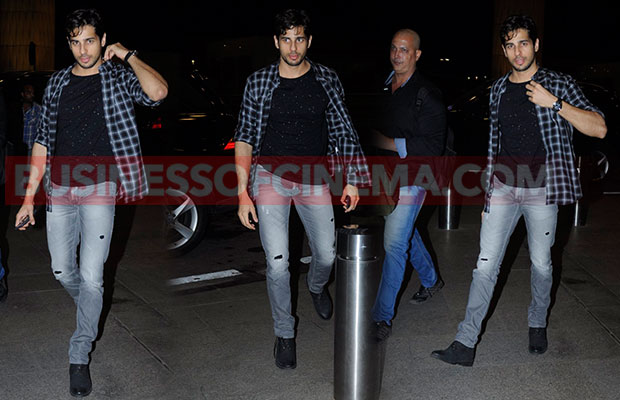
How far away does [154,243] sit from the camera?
7.54 m

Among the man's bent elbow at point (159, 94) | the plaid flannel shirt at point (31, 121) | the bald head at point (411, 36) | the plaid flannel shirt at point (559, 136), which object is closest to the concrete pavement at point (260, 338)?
the plaid flannel shirt at point (559, 136)

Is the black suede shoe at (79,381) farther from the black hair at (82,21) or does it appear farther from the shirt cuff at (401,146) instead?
the shirt cuff at (401,146)

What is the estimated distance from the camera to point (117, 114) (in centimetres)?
391

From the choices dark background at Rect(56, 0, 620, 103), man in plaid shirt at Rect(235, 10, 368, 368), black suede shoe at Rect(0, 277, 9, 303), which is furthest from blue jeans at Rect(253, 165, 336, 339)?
dark background at Rect(56, 0, 620, 103)

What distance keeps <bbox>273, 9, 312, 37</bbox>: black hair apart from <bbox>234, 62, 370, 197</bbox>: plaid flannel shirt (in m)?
0.23

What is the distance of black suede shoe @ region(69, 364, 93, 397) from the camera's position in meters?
3.85

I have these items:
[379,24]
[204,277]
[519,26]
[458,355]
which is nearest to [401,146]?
[519,26]

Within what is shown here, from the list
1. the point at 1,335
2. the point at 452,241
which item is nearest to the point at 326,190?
the point at 1,335

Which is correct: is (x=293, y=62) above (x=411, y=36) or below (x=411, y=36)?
below

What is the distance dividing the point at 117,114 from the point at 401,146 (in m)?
1.74

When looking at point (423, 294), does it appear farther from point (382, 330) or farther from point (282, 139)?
point (282, 139)

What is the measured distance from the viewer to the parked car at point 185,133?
271 inches

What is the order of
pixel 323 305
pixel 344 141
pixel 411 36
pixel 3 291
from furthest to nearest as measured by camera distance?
pixel 3 291 < pixel 323 305 < pixel 411 36 < pixel 344 141

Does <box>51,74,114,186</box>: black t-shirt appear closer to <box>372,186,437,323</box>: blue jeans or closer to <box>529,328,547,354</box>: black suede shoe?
<box>372,186,437,323</box>: blue jeans
